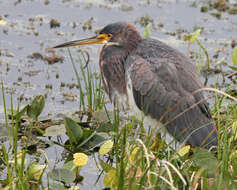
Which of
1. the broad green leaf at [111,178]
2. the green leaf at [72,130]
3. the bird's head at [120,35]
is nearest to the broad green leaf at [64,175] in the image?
the broad green leaf at [111,178]

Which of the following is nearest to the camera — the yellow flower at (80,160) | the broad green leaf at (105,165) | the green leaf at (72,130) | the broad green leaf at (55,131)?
the yellow flower at (80,160)

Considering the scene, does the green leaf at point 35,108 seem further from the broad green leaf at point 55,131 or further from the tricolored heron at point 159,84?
the tricolored heron at point 159,84

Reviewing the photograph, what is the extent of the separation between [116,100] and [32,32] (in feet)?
11.3

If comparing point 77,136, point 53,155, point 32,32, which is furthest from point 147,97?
point 32,32

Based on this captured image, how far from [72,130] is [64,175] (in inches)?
25.1

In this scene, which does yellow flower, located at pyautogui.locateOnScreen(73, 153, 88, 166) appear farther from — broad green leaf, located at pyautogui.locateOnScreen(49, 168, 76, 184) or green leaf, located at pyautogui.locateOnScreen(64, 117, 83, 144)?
green leaf, located at pyautogui.locateOnScreen(64, 117, 83, 144)

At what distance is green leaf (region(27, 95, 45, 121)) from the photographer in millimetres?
4148

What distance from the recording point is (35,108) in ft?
13.6

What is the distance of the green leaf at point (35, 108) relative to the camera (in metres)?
4.15

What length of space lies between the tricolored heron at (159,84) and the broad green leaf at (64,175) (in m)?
0.90

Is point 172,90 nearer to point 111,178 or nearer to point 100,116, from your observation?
point 100,116

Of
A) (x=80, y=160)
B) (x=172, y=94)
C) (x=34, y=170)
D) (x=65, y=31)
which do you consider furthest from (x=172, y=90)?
(x=65, y=31)

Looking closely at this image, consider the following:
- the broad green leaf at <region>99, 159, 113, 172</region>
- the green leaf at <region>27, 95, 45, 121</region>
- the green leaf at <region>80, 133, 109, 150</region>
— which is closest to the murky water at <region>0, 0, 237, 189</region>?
the green leaf at <region>27, 95, 45, 121</region>

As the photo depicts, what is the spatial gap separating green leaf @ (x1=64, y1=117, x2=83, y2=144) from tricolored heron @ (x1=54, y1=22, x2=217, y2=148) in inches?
22.0
